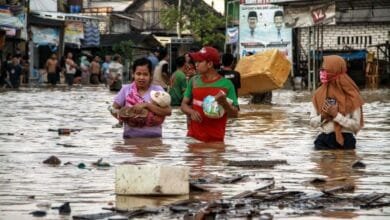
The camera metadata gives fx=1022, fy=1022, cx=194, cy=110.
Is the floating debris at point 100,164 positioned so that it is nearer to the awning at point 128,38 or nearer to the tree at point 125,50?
the tree at point 125,50

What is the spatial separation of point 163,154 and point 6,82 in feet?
101

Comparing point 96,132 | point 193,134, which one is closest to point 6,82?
point 96,132

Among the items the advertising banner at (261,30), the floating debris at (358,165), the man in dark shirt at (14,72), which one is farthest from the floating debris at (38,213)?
the advertising banner at (261,30)

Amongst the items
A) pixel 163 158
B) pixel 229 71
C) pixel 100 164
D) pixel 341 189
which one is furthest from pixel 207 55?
pixel 229 71

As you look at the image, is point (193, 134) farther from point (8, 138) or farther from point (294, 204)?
point (294, 204)

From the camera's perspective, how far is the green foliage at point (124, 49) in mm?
57375

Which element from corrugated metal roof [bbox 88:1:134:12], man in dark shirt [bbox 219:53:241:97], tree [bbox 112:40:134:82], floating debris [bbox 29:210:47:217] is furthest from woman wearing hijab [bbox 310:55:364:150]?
corrugated metal roof [bbox 88:1:134:12]

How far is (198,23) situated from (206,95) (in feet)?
182

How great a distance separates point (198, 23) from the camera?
217 feet

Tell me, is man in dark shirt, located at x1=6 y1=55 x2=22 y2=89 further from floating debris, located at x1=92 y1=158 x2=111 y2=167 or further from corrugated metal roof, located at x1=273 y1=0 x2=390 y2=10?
floating debris, located at x1=92 y1=158 x2=111 y2=167

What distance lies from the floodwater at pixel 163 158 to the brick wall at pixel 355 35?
26360 millimetres

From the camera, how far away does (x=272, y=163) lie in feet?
29.3

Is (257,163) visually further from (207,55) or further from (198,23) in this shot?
(198,23)

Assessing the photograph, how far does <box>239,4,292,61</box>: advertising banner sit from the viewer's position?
1833 inches
